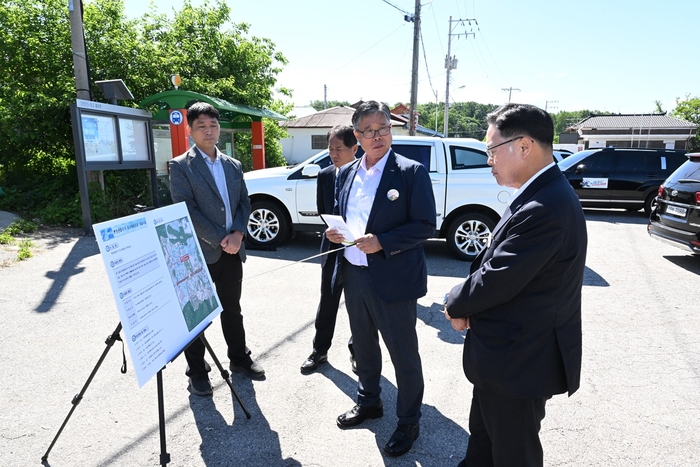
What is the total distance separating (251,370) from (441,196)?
4.59 m

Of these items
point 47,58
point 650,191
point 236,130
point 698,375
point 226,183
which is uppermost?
point 47,58

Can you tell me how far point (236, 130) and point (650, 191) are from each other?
12.1 meters

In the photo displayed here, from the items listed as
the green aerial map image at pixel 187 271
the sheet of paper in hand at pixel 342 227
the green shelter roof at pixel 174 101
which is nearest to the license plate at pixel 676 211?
the sheet of paper in hand at pixel 342 227

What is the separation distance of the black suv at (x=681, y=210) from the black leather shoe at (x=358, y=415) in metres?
6.14

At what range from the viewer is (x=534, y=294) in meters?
1.76

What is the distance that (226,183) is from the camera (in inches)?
137

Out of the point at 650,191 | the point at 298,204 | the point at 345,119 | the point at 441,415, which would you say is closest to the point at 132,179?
the point at 298,204

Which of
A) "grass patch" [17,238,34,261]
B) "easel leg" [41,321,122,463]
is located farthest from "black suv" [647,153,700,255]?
"grass patch" [17,238,34,261]

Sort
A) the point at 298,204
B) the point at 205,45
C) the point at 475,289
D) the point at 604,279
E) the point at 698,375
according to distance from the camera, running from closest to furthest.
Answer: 1. the point at 475,289
2. the point at 698,375
3. the point at 604,279
4. the point at 298,204
5. the point at 205,45

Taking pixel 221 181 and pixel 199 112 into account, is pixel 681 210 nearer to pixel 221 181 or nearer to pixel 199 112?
pixel 221 181

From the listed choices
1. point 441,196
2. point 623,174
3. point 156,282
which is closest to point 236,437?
point 156,282

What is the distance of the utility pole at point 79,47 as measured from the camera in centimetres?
822

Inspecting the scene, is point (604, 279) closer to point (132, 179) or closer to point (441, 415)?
point (441, 415)

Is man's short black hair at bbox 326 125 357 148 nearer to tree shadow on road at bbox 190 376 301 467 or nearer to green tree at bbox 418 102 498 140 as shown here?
tree shadow on road at bbox 190 376 301 467
